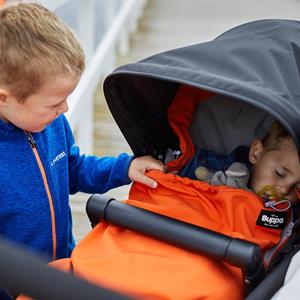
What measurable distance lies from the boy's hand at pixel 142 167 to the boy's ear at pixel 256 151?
9.0 inches

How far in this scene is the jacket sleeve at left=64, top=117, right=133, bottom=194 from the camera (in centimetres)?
177

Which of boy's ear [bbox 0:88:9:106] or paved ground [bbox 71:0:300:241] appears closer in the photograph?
boy's ear [bbox 0:88:9:106]

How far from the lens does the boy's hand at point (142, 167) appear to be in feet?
5.49

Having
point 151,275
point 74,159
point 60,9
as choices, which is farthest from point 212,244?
point 60,9

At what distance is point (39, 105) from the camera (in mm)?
1414

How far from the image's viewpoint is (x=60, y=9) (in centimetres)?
302

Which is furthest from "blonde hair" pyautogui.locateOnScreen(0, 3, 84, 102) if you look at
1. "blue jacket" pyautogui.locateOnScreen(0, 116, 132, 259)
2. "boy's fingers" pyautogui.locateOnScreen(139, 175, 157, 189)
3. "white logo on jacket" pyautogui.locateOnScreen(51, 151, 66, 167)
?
"boy's fingers" pyautogui.locateOnScreen(139, 175, 157, 189)

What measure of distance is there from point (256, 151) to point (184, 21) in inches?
266

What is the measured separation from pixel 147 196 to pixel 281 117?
47 centimetres

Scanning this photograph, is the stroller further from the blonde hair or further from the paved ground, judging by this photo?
the paved ground

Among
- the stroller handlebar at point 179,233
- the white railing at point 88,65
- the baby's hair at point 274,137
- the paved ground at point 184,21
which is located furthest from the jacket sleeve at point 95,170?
the paved ground at point 184,21

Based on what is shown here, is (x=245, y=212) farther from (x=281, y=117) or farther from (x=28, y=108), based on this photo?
(x=28, y=108)

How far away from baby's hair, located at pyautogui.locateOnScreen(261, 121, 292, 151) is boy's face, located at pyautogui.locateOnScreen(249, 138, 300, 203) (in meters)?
0.01

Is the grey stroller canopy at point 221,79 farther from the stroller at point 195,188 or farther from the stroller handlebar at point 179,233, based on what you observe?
the stroller handlebar at point 179,233
